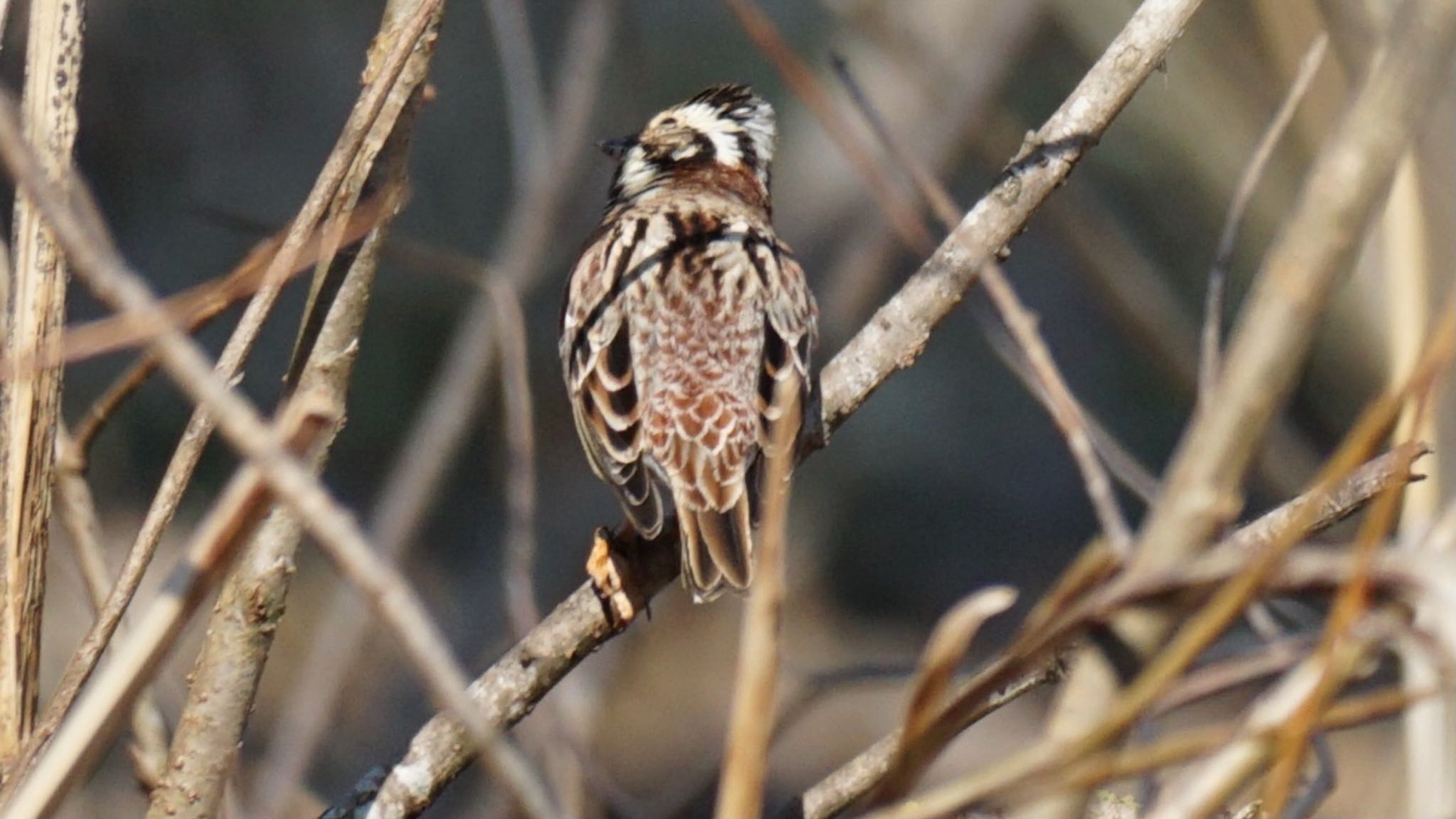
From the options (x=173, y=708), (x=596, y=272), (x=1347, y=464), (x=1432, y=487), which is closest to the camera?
(x=1347, y=464)

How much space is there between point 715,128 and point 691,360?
3.86 ft

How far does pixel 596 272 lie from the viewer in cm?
468

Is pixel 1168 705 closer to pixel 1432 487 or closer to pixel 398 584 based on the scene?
pixel 398 584

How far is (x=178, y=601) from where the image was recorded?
166 centimetres

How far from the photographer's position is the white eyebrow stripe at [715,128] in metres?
5.25

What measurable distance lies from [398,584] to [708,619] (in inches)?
317

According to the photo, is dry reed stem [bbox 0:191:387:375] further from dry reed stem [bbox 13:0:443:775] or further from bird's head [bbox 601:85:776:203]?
bird's head [bbox 601:85:776:203]

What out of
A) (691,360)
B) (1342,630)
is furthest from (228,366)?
(1342,630)

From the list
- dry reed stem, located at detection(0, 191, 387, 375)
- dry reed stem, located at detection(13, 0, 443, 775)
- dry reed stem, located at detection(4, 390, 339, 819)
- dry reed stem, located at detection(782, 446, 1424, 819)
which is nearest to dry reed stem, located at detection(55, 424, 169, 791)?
dry reed stem, located at detection(0, 191, 387, 375)

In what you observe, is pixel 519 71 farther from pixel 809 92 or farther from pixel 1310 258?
pixel 1310 258

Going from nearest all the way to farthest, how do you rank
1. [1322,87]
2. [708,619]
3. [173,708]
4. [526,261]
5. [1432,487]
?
[1432,487], [526,261], [1322,87], [173,708], [708,619]

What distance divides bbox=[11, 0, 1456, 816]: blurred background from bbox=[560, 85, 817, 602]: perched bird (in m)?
2.79

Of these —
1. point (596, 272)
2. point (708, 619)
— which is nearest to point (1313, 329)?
point (596, 272)

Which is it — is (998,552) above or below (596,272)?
below
